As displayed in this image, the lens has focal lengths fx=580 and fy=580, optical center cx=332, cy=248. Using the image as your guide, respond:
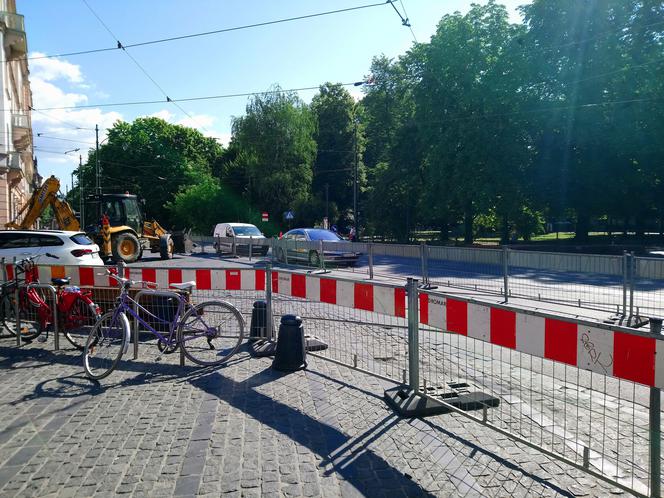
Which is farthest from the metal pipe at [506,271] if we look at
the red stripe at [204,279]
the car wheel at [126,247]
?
the car wheel at [126,247]

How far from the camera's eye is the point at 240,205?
54.8 metres

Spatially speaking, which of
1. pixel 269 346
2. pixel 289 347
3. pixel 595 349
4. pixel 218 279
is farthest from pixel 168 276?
pixel 595 349

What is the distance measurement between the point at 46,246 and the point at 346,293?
982 centimetres

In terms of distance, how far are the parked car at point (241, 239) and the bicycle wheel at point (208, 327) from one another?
18.7 m

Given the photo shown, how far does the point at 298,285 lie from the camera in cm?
745

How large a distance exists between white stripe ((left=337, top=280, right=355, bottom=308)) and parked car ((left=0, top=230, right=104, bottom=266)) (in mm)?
9051

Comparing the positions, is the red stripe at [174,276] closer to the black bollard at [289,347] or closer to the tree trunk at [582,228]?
the black bollard at [289,347]

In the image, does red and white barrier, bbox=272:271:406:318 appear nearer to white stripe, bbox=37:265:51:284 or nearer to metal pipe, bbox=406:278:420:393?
metal pipe, bbox=406:278:420:393

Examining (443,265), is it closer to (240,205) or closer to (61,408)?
(61,408)

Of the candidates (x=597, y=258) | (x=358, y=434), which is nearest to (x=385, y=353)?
(x=358, y=434)

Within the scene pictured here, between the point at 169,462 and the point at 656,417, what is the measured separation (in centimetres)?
321

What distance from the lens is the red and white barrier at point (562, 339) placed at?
344 centimetres

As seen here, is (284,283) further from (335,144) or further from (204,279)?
(335,144)

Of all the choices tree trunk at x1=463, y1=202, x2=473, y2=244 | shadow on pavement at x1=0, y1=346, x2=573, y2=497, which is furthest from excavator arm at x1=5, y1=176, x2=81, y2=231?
tree trunk at x1=463, y1=202, x2=473, y2=244
